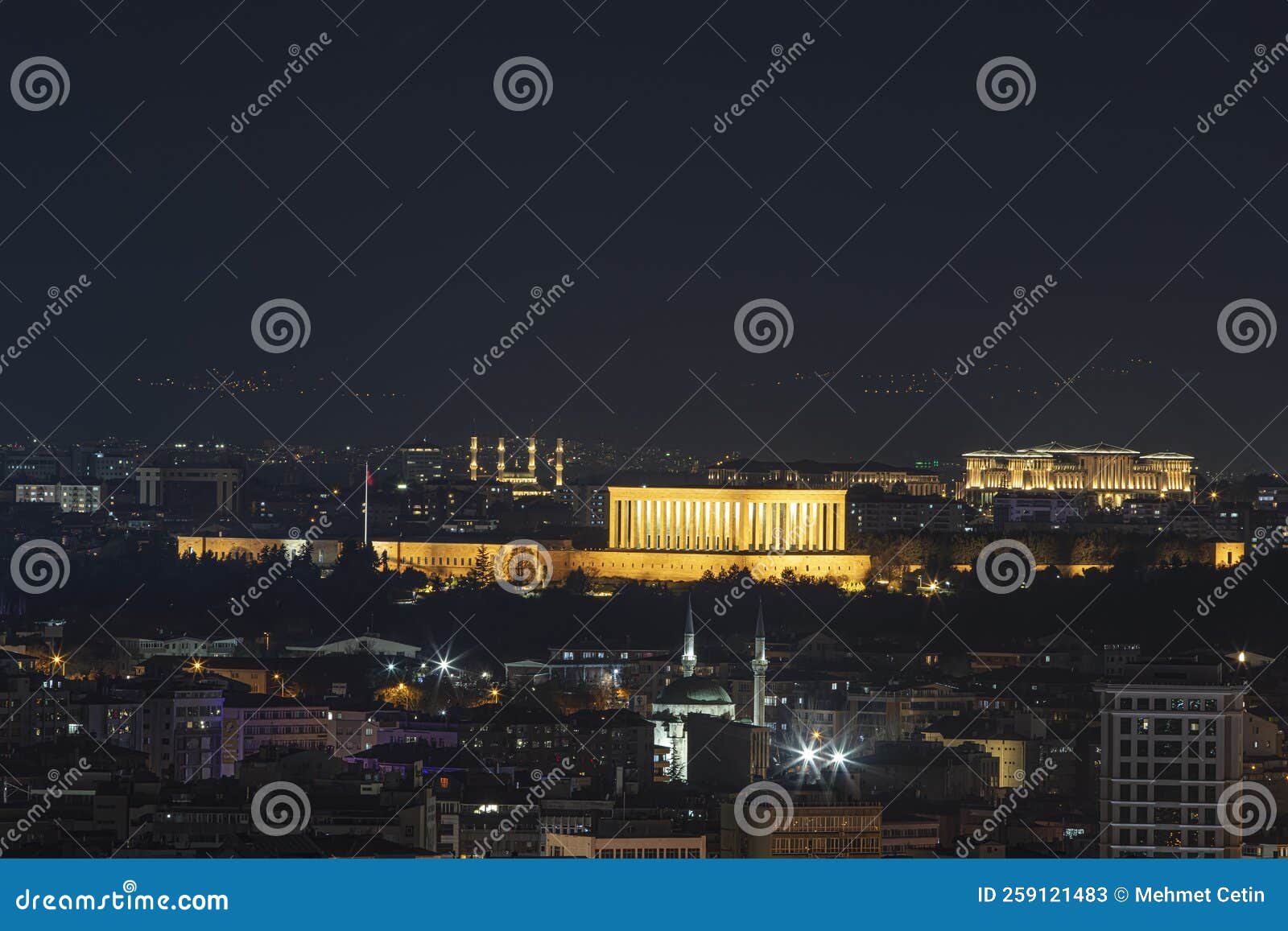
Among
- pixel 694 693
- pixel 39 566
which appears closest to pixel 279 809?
pixel 694 693

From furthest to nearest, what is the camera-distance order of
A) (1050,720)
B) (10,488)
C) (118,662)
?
(10,488), (118,662), (1050,720)

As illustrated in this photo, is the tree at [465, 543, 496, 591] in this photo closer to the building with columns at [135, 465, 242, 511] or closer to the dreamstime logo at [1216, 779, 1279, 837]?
the building with columns at [135, 465, 242, 511]

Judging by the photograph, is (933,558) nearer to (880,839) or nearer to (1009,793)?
(1009,793)

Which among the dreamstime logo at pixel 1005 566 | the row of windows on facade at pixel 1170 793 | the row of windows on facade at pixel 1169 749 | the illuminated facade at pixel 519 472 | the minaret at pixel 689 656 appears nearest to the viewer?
the row of windows on facade at pixel 1170 793

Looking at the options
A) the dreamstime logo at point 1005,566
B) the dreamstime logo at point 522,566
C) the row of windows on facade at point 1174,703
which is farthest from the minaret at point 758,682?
the dreamstime logo at point 522,566

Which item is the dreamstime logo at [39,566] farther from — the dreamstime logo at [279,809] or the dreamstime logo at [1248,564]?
the dreamstime logo at [279,809]

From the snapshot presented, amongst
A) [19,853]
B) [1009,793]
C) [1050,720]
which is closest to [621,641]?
[1050,720]
